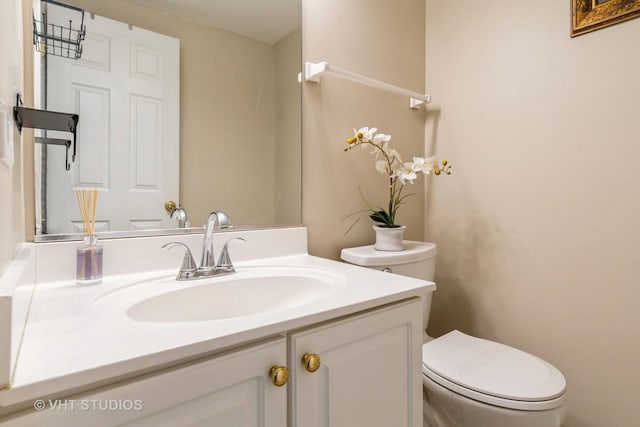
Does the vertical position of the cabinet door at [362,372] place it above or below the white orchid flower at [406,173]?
below

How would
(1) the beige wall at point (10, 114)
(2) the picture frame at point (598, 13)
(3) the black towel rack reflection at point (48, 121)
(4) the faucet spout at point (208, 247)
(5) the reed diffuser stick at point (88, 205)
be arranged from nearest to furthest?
(1) the beige wall at point (10, 114) < (3) the black towel rack reflection at point (48, 121) < (5) the reed diffuser stick at point (88, 205) < (4) the faucet spout at point (208, 247) < (2) the picture frame at point (598, 13)

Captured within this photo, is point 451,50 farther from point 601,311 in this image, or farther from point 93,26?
point 93,26

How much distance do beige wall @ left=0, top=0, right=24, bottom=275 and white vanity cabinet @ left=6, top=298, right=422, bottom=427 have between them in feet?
0.83

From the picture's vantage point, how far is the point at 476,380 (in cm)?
95

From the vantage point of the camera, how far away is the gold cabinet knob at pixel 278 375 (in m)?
0.54

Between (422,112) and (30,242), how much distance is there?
5.31ft

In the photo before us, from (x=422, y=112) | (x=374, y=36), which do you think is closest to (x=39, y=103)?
(x=374, y=36)

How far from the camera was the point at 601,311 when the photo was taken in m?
1.11

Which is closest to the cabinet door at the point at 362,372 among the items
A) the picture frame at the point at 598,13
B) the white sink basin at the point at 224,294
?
the white sink basin at the point at 224,294

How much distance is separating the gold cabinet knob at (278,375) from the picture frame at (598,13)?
58.2 inches

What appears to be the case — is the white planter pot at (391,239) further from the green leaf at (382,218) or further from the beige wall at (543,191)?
the beige wall at (543,191)

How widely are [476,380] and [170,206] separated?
105cm

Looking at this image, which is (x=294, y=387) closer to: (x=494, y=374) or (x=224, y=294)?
(x=224, y=294)

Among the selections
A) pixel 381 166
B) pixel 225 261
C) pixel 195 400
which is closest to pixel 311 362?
pixel 195 400
